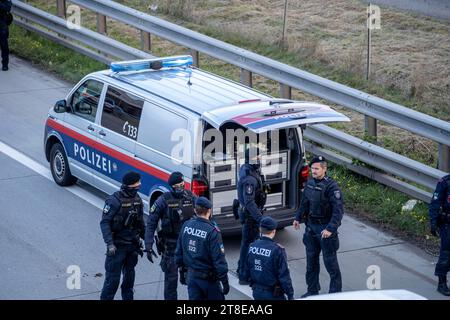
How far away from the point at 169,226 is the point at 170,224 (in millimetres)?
30

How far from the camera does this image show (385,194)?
1295 cm

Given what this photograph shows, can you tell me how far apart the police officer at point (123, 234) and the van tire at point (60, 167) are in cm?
345

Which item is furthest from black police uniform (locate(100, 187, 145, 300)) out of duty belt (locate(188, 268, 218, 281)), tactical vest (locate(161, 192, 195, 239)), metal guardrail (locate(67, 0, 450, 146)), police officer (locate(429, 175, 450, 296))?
metal guardrail (locate(67, 0, 450, 146))

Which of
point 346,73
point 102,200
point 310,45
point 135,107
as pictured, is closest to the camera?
point 135,107

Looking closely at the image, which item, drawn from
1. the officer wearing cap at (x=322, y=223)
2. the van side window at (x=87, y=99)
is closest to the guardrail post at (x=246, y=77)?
the van side window at (x=87, y=99)

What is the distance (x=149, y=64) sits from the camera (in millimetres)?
13055

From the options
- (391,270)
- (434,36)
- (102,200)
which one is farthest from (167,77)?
(434,36)

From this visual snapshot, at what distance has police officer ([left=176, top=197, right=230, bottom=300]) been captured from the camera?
9289mm

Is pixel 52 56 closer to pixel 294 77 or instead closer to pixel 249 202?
pixel 294 77

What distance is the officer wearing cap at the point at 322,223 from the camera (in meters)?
10.4

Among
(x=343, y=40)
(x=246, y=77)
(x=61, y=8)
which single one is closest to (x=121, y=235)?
(x=246, y=77)

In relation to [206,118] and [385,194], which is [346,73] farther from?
[206,118]

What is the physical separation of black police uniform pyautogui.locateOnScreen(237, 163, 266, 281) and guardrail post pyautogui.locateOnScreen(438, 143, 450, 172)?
2.62 m
